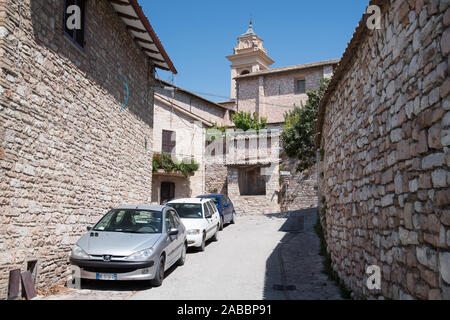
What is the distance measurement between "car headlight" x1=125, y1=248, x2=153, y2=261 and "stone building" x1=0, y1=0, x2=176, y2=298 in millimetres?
1705

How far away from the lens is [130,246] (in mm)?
7184

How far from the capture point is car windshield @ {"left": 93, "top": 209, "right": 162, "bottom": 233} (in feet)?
26.7

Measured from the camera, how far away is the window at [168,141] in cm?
2594

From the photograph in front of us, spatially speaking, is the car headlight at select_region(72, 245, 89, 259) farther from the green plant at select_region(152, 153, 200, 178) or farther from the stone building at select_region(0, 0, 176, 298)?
the green plant at select_region(152, 153, 200, 178)

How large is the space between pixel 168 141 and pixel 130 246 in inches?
758

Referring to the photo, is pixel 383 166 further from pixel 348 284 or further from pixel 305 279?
pixel 305 279

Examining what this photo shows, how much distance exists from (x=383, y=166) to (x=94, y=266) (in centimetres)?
520

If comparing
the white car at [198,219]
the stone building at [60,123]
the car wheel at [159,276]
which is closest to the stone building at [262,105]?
the white car at [198,219]

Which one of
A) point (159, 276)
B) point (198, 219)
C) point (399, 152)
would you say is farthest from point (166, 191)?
point (399, 152)

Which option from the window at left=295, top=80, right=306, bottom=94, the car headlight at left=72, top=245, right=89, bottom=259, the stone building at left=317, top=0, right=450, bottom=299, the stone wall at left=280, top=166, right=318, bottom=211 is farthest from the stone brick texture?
the car headlight at left=72, top=245, right=89, bottom=259

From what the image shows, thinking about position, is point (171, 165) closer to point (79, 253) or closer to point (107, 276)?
point (79, 253)
